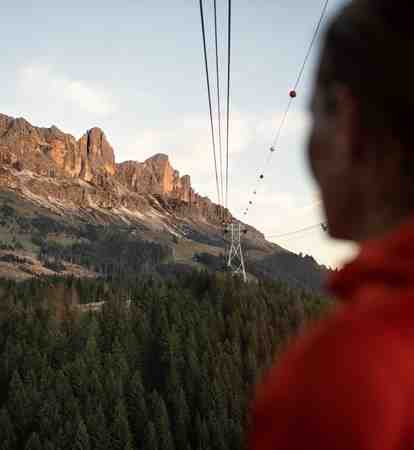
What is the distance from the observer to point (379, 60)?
1.22m

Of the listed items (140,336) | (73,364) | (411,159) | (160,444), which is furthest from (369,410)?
(140,336)

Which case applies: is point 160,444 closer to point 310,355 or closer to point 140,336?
point 140,336

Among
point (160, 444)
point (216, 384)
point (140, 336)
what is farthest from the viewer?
point (140, 336)

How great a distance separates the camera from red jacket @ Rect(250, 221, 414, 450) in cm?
91

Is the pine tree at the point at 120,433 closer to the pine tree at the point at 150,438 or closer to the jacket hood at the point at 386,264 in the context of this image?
the pine tree at the point at 150,438

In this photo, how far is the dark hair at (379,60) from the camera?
1.20m

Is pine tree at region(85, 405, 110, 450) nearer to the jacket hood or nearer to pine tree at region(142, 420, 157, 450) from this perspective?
pine tree at region(142, 420, 157, 450)

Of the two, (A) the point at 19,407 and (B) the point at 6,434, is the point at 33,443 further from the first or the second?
(A) the point at 19,407

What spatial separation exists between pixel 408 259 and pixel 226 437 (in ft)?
269

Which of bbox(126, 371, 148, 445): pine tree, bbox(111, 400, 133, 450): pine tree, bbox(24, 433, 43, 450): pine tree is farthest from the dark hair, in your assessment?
bbox(126, 371, 148, 445): pine tree

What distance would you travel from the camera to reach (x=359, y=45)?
4.13 ft

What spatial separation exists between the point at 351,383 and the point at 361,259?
0.31m

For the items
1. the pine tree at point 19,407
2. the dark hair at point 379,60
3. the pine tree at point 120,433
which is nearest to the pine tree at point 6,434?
the pine tree at point 19,407

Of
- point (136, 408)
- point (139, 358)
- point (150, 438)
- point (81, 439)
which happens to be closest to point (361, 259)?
point (81, 439)
